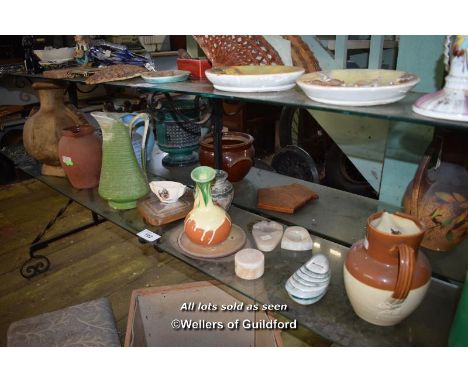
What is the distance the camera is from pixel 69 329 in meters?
1.05

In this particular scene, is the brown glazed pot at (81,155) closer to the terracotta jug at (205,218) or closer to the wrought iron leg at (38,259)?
the wrought iron leg at (38,259)

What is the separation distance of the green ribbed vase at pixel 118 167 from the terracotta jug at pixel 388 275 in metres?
0.73

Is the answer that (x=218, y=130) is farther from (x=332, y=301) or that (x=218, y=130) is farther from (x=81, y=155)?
(x=332, y=301)

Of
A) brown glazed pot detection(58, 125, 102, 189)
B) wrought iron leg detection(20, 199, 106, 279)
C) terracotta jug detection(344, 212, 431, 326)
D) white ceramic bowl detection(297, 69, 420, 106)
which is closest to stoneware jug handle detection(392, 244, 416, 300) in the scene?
terracotta jug detection(344, 212, 431, 326)

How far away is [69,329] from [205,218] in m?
0.50

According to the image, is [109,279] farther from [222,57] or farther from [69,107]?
[222,57]

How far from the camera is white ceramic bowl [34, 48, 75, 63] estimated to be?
1600 millimetres

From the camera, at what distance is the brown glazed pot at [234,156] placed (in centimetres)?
126

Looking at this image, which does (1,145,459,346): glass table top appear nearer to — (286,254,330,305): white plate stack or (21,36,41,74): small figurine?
(286,254,330,305): white plate stack

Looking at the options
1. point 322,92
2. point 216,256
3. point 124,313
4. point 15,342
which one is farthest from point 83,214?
point 322,92

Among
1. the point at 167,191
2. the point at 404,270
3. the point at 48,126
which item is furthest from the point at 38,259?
the point at 404,270

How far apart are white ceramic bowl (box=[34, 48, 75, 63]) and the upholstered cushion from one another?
1057mm

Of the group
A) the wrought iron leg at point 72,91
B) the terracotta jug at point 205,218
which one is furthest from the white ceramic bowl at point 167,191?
the wrought iron leg at point 72,91
